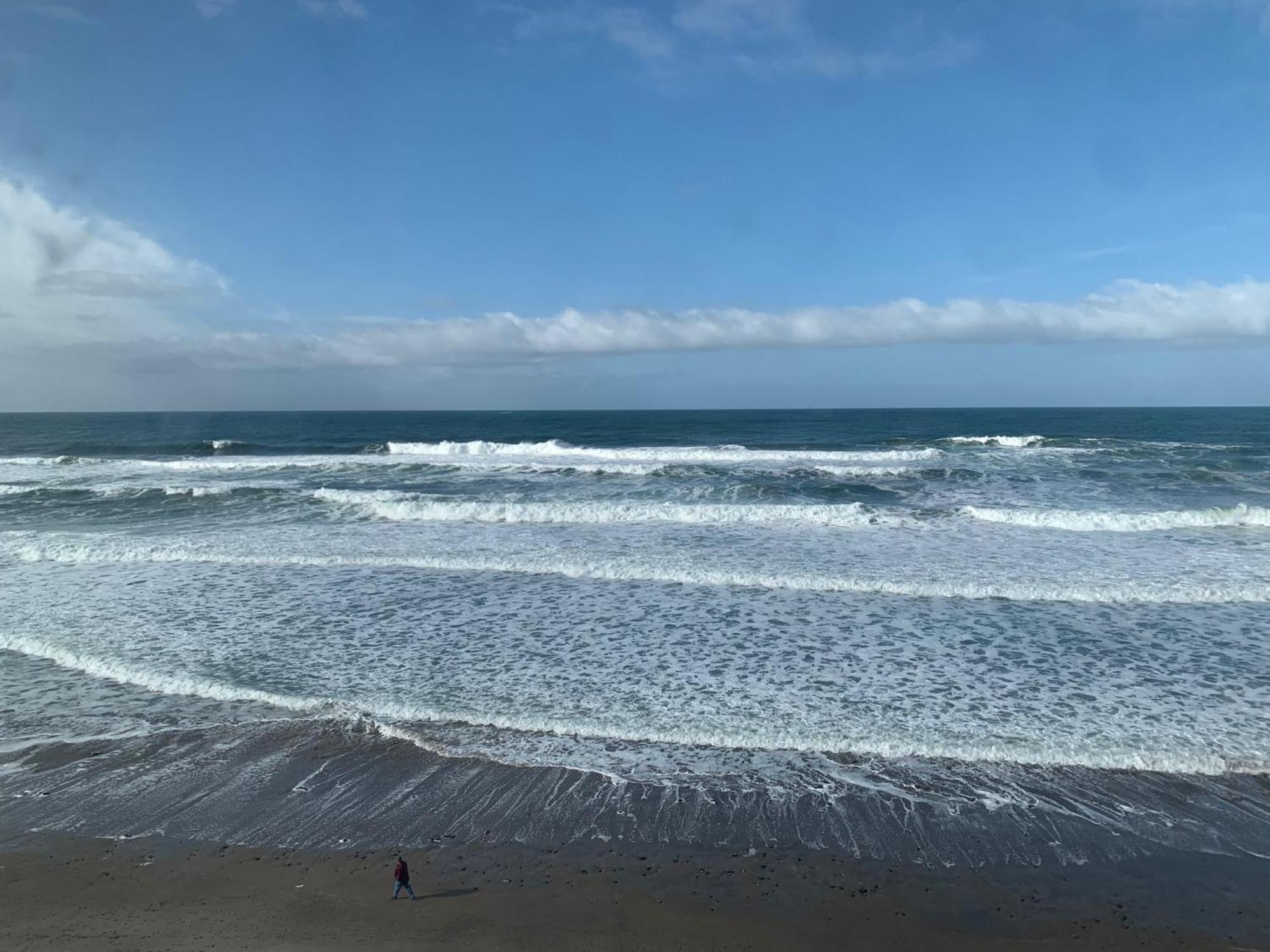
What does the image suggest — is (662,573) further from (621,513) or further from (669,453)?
(669,453)

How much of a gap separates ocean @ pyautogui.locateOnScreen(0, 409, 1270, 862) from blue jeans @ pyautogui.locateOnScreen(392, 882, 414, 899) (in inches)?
30.8

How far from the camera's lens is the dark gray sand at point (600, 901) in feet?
16.5

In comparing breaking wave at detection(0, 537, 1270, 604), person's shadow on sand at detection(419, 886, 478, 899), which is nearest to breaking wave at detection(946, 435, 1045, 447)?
breaking wave at detection(0, 537, 1270, 604)

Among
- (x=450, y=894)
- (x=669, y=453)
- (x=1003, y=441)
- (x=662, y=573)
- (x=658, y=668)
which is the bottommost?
(x=450, y=894)

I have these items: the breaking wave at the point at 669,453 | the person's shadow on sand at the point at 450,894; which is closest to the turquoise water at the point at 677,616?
the person's shadow on sand at the point at 450,894

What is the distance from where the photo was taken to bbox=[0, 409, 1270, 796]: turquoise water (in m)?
8.00

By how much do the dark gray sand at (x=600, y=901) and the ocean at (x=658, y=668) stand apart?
1.03ft

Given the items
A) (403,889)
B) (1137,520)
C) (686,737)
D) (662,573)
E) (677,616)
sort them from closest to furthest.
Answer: (403,889), (686,737), (677,616), (662,573), (1137,520)

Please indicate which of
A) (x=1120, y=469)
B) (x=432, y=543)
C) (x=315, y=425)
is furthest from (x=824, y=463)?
(x=315, y=425)

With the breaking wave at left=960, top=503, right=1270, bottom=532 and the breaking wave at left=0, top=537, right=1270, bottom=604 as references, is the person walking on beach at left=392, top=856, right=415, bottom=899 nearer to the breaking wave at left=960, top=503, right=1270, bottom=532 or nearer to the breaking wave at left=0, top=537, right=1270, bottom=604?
the breaking wave at left=0, top=537, right=1270, bottom=604

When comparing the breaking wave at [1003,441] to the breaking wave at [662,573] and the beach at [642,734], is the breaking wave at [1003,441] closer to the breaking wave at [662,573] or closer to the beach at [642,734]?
the beach at [642,734]

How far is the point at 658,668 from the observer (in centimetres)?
976

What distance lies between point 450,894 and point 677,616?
22.3 ft

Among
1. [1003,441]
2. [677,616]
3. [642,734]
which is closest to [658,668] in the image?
[642,734]
